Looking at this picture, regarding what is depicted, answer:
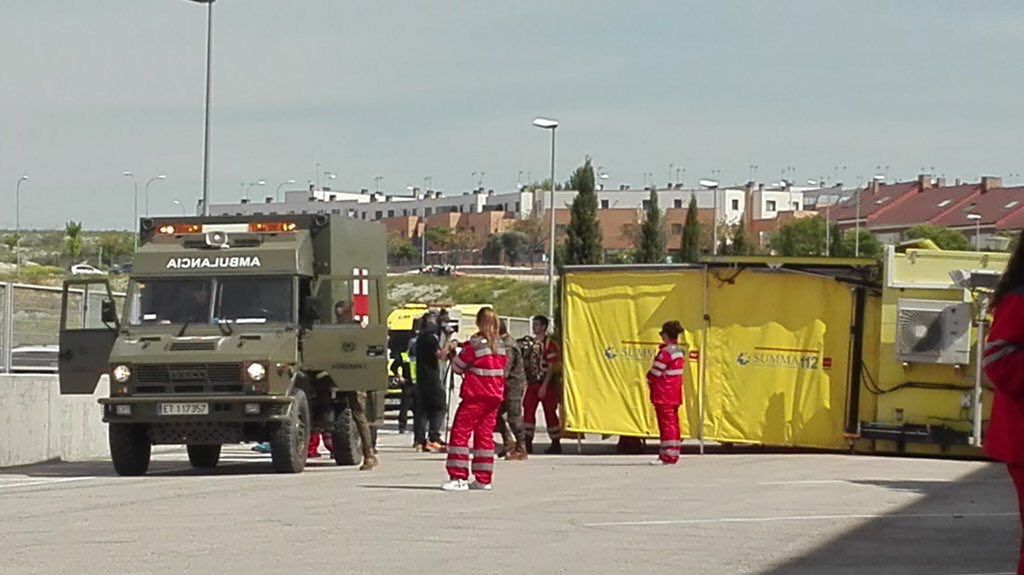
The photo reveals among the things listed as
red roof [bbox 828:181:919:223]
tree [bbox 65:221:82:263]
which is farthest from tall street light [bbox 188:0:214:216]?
red roof [bbox 828:181:919:223]

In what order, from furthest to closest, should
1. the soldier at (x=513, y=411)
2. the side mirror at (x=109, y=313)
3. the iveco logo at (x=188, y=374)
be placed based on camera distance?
the soldier at (x=513, y=411), the side mirror at (x=109, y=313), the iveco logo at (x=188, y=374)

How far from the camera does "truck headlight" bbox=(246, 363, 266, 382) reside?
18.3 meters

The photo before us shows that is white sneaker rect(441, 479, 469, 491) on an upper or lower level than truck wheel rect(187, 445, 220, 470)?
upper

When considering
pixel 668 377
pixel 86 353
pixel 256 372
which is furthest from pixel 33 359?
pixel 668 377

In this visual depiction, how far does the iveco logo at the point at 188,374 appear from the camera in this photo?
18328 millimetres

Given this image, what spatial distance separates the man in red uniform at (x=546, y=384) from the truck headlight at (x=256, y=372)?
6.00 m

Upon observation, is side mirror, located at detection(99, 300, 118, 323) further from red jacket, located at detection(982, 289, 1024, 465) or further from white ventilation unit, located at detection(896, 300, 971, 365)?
red jacket, located at detection(982, 289, 1024, 465)

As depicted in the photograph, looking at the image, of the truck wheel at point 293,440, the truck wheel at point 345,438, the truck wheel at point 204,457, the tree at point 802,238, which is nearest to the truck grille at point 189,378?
the truck wheel at point 293,440

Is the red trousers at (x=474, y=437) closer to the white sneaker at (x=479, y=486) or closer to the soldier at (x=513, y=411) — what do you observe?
the white sneaker at (x=479, y=486)

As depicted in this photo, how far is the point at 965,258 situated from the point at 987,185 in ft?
354

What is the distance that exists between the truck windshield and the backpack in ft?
16.0

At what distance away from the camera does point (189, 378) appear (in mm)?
18344

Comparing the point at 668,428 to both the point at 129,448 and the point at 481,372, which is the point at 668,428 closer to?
the point at 481,372

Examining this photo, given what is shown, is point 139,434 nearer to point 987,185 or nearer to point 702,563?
point 702,563
